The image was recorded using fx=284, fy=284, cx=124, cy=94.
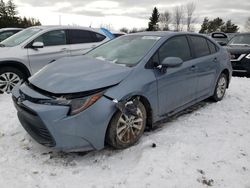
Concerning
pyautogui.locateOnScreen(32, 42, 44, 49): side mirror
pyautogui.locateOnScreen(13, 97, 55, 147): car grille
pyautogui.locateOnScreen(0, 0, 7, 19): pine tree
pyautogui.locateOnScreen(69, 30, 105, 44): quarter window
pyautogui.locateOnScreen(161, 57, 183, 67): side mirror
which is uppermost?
pyautogui.locateOnScreen(0, 0, 7, 19): pine tree

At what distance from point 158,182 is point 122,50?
2219mm

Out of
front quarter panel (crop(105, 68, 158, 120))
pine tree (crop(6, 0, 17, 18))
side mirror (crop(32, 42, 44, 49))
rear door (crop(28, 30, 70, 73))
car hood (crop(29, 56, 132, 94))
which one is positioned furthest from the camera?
pine tree (crop(6, 0, 17, 18))

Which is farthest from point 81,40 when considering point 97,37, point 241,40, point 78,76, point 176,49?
point 241,40

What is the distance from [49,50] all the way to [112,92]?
4.12 m

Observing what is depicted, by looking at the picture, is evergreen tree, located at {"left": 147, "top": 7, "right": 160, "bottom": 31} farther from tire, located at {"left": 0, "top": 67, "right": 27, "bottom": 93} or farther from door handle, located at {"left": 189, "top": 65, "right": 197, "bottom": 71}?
door handle, located at {"left": 189, "top": 65, "right": 197, "bottom": 71}

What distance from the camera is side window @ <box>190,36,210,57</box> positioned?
5.20 meters

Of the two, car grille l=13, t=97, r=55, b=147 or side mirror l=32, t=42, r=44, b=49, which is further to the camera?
side mirror l=32, t=42, r=44, b=49

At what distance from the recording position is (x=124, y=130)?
365 centimetres

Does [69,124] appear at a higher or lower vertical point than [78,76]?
lower

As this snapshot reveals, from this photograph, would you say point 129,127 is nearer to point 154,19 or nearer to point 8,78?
point 8,78

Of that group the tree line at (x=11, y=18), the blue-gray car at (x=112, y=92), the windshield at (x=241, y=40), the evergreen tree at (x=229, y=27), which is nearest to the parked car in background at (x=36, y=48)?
the blue-gray car at (x=112, y=92)

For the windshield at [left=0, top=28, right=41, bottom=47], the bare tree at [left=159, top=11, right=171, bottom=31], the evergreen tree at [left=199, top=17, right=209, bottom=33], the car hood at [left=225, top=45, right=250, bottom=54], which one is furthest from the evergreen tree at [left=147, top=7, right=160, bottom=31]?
the windshield at [left=0, top=28, right=41, bottom=47]

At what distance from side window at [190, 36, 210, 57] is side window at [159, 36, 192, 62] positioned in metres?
0.26

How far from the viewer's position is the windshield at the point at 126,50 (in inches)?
163
